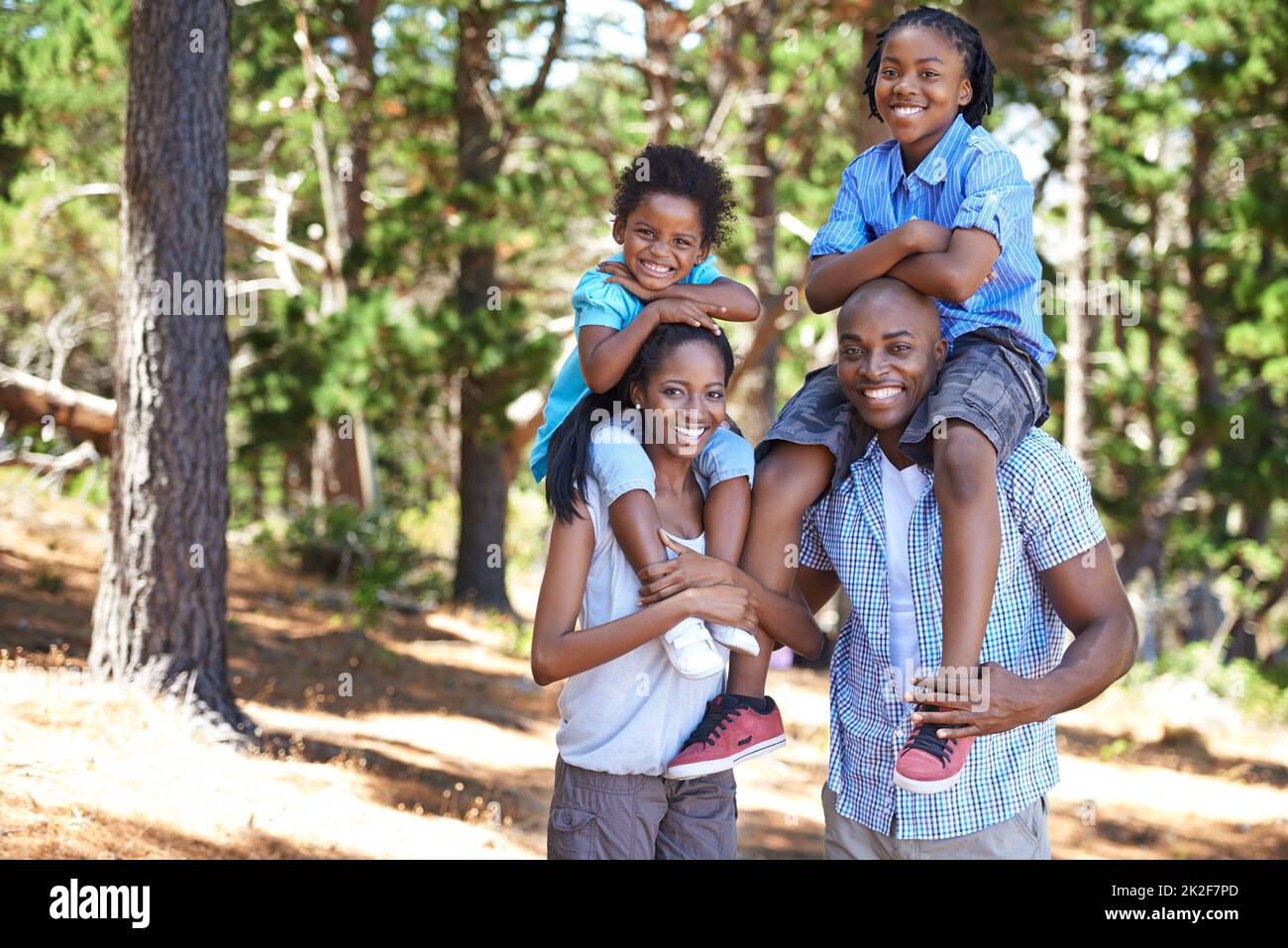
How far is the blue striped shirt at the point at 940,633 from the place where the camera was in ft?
7.66

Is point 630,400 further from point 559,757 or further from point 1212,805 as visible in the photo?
point 1212,805

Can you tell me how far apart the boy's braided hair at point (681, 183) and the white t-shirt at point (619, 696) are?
80cm

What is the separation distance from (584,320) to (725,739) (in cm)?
102

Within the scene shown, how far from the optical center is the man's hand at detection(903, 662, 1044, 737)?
2.20m

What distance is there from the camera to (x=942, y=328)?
278 centimetres

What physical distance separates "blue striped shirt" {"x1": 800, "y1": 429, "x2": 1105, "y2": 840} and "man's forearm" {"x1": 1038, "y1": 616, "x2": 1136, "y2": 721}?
0.13 m

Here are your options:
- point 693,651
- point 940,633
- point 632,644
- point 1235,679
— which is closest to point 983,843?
point 940,633

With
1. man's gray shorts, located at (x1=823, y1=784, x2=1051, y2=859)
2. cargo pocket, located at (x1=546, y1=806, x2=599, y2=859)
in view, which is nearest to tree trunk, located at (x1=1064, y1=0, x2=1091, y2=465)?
man's gray shorts, located at (x1=823, y1=784, x2=1051, y2=859)

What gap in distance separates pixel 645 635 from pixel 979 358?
3.05ft

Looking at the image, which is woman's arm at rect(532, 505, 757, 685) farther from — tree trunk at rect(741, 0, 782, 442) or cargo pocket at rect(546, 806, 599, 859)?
tree trunk at rect(741, 0, 782, 442)

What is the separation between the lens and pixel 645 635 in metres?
2.37

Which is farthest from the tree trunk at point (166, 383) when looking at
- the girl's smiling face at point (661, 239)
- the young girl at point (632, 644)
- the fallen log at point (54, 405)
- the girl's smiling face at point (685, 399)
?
the fallen log at point (54, 405)

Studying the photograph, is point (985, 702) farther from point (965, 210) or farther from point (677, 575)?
point (965, 210)
